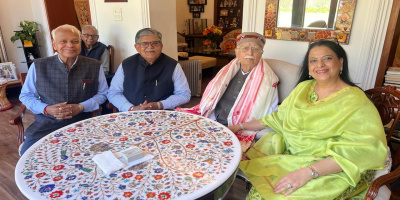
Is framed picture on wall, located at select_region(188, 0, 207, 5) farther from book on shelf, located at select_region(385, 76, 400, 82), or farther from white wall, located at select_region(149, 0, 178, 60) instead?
book on shelf, located at select_region(385, 76, 400, 82)

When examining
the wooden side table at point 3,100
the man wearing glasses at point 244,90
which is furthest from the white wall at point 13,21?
the man wearing glasses at point 244,90

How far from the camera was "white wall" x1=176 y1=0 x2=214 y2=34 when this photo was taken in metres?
7.20

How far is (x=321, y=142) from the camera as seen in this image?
4.32 feet

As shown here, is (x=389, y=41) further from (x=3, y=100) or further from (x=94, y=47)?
(x=3, y=100)

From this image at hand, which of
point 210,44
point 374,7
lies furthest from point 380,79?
point 210,44

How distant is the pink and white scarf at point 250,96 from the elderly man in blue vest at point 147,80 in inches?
13.8

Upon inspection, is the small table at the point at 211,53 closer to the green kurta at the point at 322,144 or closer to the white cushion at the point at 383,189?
the green kurta at the point at 322,144

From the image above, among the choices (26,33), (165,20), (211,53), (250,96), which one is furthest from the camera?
(211,53)

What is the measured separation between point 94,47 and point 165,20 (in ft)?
3.10

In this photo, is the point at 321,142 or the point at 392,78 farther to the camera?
the point at 392,78

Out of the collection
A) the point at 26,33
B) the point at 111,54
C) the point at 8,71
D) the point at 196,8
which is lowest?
the point at 8,71

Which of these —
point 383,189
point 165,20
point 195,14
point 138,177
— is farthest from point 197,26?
point 138,177

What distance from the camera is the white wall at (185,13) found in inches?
283

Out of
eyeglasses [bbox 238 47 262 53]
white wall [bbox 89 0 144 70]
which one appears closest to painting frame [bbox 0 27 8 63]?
white wall [bbox 89 0 144 70]
